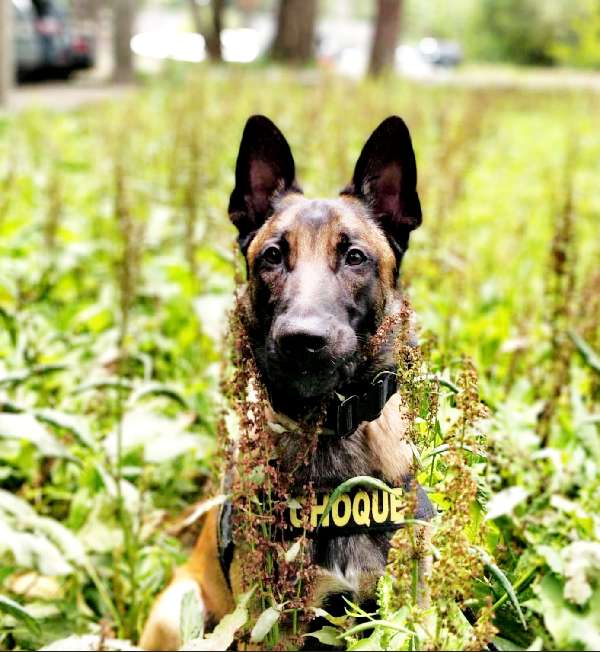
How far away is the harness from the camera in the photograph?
244 cm

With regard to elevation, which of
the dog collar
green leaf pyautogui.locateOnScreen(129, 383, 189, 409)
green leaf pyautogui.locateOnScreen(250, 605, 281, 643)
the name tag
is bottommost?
green leaf pyautogui.locateOnScreen(129, 383, 189, 409)

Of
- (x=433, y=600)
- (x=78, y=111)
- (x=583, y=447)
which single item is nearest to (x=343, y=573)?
(x=433, y=600)

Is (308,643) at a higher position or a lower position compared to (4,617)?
higher

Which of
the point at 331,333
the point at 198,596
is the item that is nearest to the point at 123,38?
the point at 198,596

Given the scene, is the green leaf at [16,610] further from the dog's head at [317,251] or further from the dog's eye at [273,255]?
the dog's eye at [273,255]

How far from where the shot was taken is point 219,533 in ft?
9.04

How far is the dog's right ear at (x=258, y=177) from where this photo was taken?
9.69ft

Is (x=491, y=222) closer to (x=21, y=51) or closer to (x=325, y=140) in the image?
(x=325, y=140)

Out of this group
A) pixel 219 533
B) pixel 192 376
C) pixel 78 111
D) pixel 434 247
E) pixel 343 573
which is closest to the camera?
pixel 343 573

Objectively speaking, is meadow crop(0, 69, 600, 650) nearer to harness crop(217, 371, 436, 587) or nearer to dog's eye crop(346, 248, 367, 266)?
harness crop(217, 371, 436, 587)

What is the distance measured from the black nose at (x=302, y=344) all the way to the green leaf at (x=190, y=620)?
704 mm

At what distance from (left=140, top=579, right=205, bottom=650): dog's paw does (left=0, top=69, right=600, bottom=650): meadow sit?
206 millimetres

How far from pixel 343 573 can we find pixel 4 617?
1.38m

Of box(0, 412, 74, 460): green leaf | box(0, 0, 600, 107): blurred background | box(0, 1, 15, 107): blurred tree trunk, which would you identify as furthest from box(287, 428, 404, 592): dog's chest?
box(0, 0, 600, 107): blurred background
